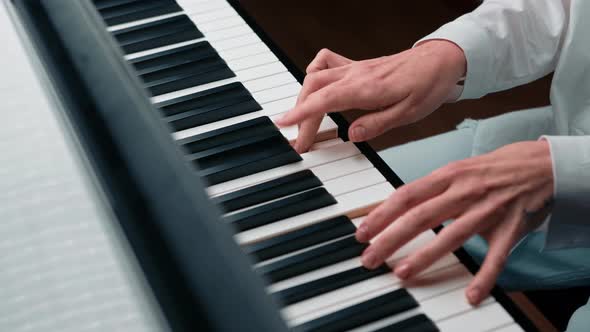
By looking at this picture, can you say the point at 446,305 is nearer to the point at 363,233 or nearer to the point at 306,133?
the point at 363,233

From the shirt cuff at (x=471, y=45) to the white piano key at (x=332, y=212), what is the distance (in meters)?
0.31

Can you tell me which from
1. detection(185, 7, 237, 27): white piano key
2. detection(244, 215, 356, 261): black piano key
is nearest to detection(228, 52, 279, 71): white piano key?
detection(185, 7, 237, 27): white piano key

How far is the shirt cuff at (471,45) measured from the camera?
1.17 m

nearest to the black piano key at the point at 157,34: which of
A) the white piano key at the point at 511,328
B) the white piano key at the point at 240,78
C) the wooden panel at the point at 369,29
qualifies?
the white piano key at the point at 240,78

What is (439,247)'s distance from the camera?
85 centimetres

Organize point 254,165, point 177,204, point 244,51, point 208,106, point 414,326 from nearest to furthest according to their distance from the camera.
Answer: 1. point 177,204
2. point 414,326
3. point 254,165
4. point 208,106
5. point 244,51

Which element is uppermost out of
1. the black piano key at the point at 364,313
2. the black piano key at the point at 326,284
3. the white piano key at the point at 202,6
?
the white piano key at the point at 202,6

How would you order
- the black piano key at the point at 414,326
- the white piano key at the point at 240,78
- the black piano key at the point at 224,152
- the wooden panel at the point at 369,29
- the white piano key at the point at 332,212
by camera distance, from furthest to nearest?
the wooden panel at the point at 369,29 < the white piano key at the point at 240,78 < the black piano key at the point at 224,152 < the white piano key at the point at 332,212 < the black piano key at the point at 414,326

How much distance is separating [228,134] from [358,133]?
185 mm

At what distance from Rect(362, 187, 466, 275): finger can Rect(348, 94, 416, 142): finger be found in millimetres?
189

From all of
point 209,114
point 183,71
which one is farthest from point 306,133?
point 183,71

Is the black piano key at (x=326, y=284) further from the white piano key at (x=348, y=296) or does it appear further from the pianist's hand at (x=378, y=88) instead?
the pianist's hand at (x=378, y=88)

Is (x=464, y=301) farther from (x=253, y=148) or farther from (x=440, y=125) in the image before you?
→ (x=440, y=125)

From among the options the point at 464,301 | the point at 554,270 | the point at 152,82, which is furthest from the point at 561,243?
the point at 152,82
